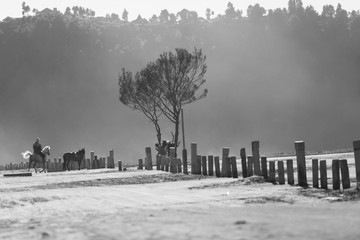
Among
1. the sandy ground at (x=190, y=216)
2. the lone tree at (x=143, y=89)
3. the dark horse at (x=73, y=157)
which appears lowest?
the sandy ground at (x=190, y=216)

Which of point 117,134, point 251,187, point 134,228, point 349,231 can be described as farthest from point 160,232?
point 117,134

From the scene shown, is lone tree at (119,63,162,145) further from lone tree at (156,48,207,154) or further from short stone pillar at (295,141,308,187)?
short stone pillar at (295,141,308,187)

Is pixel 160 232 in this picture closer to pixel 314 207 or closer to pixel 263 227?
pixel 263 227

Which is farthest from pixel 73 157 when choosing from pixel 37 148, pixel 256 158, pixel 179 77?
pixel 256 158

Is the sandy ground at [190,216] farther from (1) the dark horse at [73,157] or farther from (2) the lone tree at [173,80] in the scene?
(2) the lone tree at [173,80]

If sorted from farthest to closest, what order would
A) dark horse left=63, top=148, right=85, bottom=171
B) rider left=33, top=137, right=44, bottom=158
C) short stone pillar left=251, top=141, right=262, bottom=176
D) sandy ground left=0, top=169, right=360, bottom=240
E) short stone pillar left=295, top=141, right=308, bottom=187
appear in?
dark horse left=63, top=148, right=85, bottom=171, rider left=33, top=137, right=44, bottom=158, short stone pillar left=251, top=141, right=262, bottom=176, short stone pillar left=295, top=141, right=308, bottom=187, sandy ground left=0, top=169, right=360, bottom=240

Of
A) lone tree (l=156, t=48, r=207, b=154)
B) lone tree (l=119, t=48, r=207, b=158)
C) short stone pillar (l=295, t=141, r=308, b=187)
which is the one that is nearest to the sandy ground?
short stone pillar (l=295, t=141, r=308, b=187)

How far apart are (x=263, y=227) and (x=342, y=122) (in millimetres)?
193939

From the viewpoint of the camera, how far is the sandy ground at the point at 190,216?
8016mm

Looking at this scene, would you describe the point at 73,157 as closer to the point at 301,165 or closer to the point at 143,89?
the point at 143,89

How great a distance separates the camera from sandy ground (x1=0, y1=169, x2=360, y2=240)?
26.3 feet

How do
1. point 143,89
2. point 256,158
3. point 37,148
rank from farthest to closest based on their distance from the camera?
point 143,89 → point 37,148 → point 256,158

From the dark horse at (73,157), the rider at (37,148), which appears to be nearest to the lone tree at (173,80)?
the dark horse at (73,157)

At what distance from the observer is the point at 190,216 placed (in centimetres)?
1026
